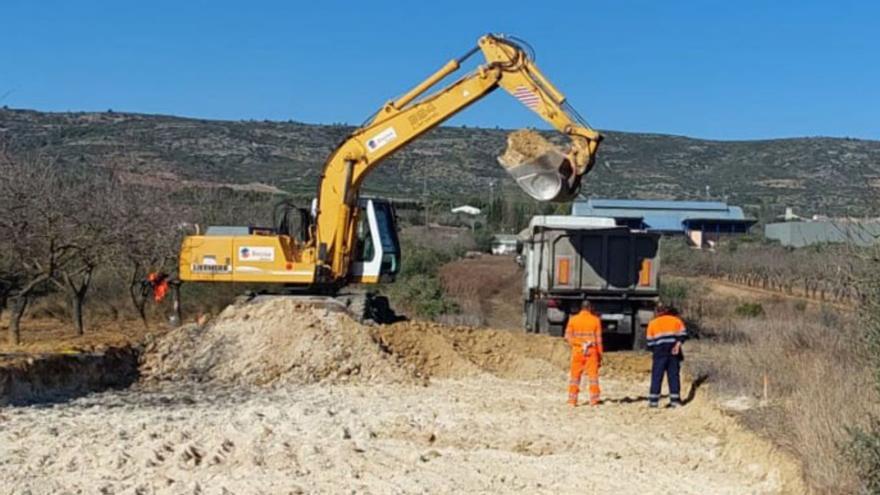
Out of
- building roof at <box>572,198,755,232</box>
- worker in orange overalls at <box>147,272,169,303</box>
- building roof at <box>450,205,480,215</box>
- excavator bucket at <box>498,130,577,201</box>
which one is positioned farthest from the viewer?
building roof at <box>450,205,480,215</box>

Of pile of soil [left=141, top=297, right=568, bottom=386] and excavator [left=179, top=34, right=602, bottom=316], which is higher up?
excavator [left=179, top=34, right=602, bottom=316]

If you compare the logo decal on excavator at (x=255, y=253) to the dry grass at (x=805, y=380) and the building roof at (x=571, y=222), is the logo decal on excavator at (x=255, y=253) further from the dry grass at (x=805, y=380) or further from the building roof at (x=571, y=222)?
the dry grass at (x=805, y=380)

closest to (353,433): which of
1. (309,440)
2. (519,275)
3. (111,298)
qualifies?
(309,440)

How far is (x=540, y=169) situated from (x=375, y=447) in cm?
756

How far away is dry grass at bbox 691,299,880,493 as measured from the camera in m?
9.90

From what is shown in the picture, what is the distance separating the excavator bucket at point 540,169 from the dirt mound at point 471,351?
11.0 ft

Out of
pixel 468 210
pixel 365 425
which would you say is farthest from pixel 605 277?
pixel 468 210

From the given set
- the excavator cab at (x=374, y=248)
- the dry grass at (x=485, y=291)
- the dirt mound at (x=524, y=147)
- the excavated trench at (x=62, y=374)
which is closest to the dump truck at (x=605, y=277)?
the excavator cab at (x=374, y=248)

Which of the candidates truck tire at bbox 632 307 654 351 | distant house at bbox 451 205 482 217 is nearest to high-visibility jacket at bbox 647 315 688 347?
truck tire at bbox 632 307 654 351

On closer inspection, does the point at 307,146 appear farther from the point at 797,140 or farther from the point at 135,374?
the point at 135,374

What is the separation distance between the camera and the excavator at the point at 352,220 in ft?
72.6

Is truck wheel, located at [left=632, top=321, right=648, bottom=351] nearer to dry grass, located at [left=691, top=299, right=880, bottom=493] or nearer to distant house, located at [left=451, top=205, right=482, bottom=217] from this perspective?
dry grass, located at [left=691, top=299, right=880, bottom=493]

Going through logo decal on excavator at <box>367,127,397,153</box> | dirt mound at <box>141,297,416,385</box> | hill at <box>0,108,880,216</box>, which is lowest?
dirt mound at <box>141,297,416,385</box>

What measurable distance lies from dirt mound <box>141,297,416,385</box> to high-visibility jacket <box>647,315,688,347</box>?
4642 mm
